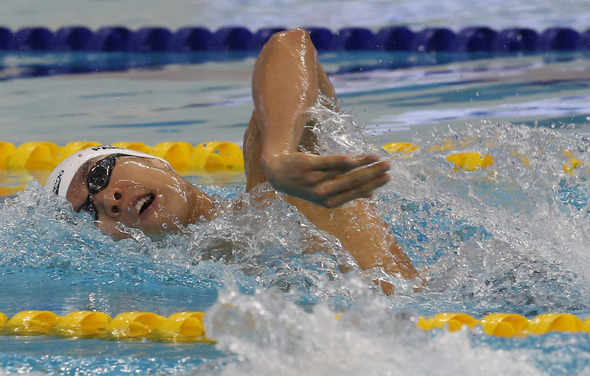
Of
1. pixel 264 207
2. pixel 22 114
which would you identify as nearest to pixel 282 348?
pixel 264 207

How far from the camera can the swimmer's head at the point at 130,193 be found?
91.1 inches

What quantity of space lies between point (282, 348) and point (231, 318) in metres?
0.09

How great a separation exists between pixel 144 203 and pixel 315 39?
4.26 metres

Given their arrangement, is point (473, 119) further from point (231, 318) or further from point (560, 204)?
point (231, 318)

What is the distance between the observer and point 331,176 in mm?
1550

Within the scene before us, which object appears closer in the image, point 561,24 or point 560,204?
point 560,204

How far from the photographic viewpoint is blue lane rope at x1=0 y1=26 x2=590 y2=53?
20.4 feet

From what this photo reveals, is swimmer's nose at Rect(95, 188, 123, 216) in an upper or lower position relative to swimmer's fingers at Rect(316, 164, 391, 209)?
lower

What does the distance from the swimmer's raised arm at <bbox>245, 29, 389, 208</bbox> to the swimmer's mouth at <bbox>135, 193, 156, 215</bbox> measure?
0.41 metres

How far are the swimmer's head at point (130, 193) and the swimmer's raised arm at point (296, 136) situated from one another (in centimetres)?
38

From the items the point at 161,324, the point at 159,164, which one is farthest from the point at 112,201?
the point at 161,324

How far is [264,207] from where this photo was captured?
2.33 meters

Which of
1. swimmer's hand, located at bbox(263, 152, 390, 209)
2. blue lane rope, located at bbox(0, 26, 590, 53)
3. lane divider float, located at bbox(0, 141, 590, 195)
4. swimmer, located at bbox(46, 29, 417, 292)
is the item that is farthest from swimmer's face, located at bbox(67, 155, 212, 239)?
blue lane rope, located at bbox(0, 26, 590, 53)

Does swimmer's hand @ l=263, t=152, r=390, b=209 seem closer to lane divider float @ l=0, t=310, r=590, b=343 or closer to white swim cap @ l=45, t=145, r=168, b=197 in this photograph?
lane divider float @ l=0, t=310, r=590, b=343
